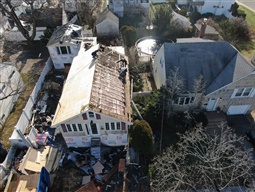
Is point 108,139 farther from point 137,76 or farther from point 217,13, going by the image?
point 217,13

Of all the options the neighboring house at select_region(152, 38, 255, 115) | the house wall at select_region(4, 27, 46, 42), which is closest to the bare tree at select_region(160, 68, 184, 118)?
the neighboring house at select_region(152, 38, 255, 115)

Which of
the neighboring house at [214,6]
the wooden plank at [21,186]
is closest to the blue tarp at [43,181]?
the wooden plank at [21,186]

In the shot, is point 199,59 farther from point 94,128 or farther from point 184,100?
point 94,128

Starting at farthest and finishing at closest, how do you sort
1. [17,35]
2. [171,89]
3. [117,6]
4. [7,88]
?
[117,6], [17,35], [7,88], [171,89]

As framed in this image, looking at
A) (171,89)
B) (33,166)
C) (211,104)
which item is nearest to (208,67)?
(211,104)

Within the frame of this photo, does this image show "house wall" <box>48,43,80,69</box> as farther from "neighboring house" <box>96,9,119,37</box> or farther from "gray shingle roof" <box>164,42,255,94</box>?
"gray shingle roof" <box>164,42,255,94</box>

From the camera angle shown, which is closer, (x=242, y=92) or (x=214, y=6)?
(x=242, y=92)
